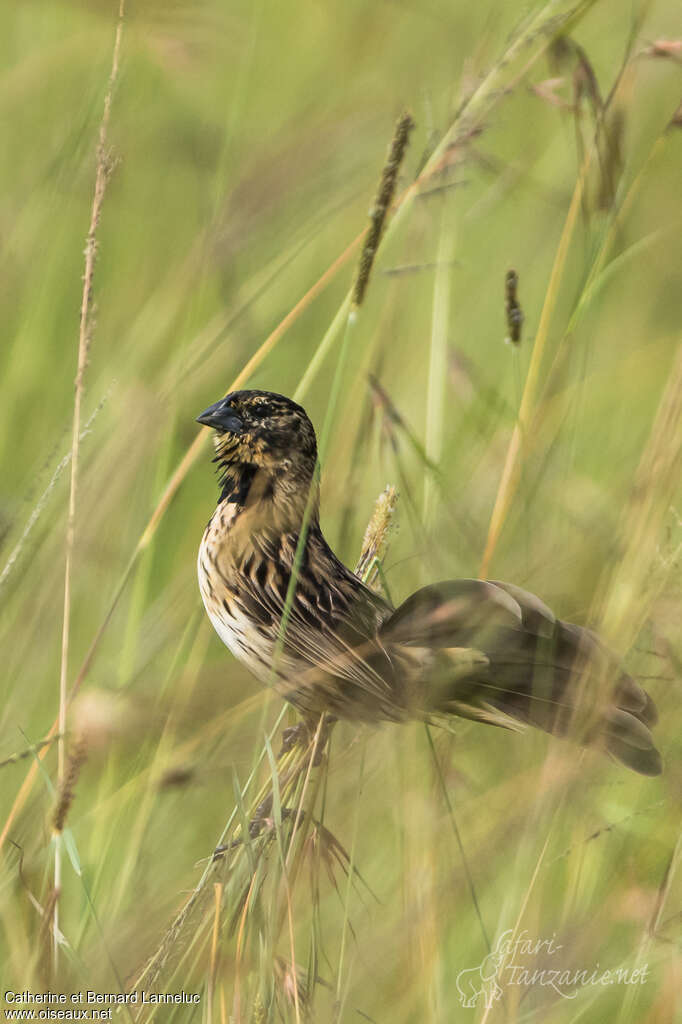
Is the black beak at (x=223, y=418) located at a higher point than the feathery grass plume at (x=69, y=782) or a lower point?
higher

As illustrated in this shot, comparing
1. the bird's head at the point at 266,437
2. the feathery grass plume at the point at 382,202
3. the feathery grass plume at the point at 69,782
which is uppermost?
the feathery grass plume at the point at 382,202

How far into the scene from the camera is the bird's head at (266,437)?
1.97 metres

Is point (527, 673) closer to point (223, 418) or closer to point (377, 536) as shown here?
point (377, 536)

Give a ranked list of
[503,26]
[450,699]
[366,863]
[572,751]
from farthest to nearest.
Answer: [503,26], [366,863], [450,699], [572,751]

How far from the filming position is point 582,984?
169 centimetres

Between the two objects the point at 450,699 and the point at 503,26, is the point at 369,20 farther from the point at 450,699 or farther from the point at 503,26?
the point at 450,699

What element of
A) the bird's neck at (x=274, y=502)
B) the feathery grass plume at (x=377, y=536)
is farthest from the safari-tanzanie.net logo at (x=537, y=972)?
the bird's neck at (x=274, y=502)

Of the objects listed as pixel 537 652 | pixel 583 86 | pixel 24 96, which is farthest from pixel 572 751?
pixel 24 96

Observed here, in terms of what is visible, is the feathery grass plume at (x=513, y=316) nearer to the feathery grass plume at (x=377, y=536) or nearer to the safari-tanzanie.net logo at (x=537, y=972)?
the feathery grass plume at (x=377, y=536)

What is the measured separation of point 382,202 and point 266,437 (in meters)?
0.59

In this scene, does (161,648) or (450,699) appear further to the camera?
(161,648)

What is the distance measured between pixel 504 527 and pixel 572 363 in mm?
317

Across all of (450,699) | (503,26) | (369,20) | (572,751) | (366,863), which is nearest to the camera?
(572,751)

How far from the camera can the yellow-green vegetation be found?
1670 mm
